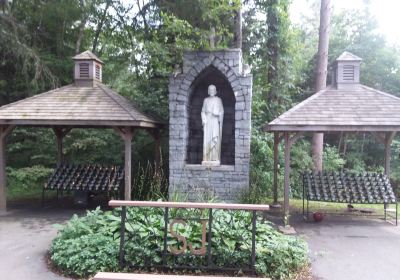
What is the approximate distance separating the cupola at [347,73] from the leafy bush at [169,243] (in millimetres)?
5202

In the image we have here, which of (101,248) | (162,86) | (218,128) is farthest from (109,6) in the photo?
(101,248)

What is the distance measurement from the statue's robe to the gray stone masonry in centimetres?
43

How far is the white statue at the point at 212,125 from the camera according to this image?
31.1 feet

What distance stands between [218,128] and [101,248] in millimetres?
5150

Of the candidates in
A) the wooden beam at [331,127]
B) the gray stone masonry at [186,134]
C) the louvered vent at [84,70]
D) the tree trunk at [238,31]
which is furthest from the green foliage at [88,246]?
the tree trunk at [238,31]

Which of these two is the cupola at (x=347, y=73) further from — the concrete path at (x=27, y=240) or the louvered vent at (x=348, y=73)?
the concrete path at (x=27, y=240)

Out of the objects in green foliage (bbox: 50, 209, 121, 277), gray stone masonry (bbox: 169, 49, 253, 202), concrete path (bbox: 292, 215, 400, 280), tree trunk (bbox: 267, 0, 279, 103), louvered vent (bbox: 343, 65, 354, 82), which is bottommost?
concrete path (bbox: 292, 215, 400, 280)

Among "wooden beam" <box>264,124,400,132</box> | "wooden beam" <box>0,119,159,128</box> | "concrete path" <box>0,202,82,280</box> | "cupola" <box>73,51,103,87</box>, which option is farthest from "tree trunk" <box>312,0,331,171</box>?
"concrete path" <box>0,202,82,280</box>

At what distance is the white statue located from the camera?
948 cm

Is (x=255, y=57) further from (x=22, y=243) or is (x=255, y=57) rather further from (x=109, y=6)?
(x=22, y=243)

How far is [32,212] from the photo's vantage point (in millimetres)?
9008

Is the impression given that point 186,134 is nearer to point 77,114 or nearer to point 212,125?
point 212,125

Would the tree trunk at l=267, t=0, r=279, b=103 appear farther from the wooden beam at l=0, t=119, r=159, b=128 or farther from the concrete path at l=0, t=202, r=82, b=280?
the concrete path at l=0, t=202, r=82, b=280

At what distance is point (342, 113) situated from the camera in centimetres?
805
